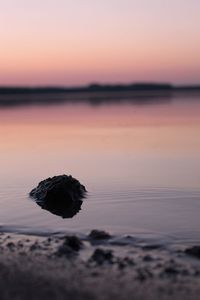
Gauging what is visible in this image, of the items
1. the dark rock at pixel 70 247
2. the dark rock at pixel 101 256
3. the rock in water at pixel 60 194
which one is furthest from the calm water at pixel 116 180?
the dark rock at pixel 101 256

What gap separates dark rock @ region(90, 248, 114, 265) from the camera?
772cm

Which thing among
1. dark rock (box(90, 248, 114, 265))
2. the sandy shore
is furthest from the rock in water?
dark rock (box(90, 248, 114, 265))

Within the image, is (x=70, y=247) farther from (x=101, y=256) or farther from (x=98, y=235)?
(x=98, y=235)

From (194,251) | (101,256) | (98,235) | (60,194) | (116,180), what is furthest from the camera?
(116,180)

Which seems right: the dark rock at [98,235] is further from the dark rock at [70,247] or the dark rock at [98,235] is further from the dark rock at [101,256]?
the dark rock at [101,256]

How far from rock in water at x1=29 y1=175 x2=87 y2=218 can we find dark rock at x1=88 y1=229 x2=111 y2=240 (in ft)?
8.59

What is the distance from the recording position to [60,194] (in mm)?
12883

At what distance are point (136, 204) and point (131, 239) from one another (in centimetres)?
292

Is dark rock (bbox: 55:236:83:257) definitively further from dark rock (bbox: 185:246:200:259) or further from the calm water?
dark rock (bbox: 185:246:200:259)

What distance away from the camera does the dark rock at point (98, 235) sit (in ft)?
30.3

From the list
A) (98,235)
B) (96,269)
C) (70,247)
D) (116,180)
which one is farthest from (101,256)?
(116,180)

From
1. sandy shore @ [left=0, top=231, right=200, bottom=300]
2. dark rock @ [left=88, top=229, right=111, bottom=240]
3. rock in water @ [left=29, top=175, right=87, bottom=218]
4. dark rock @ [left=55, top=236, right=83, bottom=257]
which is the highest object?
rock in water @ [left=29, top=175, right=87, bottom=218]

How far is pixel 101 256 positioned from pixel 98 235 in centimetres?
137

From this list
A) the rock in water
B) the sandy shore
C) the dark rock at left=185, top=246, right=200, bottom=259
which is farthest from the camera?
the rock in water
